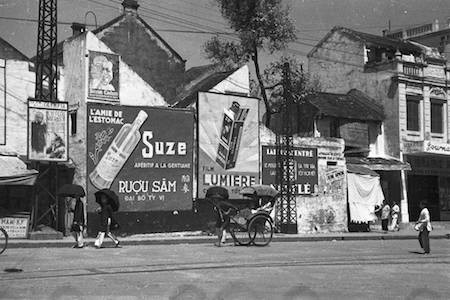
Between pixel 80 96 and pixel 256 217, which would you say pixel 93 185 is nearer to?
pixel 80 96

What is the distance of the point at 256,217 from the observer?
17.5m

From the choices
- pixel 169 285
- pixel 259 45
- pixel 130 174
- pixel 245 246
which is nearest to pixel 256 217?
pixel 245 246

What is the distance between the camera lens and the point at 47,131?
2070 centimetres

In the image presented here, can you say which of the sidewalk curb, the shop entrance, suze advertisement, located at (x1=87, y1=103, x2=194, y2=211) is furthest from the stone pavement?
the shop entrance

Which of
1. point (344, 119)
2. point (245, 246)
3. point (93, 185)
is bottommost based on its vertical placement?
point (245, 246)

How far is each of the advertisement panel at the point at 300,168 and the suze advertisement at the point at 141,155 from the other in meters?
3.60

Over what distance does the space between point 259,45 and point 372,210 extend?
9.48 metres

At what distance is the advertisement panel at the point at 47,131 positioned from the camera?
20.5 m

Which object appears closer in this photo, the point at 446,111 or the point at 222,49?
the point at 222,49

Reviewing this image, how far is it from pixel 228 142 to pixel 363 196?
24.7 feet

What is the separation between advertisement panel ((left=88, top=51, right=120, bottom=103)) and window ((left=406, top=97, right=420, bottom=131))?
54.6 ft

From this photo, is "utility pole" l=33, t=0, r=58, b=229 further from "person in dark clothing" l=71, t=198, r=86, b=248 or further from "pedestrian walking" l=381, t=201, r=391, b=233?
"pedestrian walking" l=381, t=201, r=391, b=233

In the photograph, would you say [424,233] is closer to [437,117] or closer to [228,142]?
[228,142]

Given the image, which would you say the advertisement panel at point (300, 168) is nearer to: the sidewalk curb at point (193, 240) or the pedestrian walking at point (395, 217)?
the sidewalk curb at point (193, 240)
